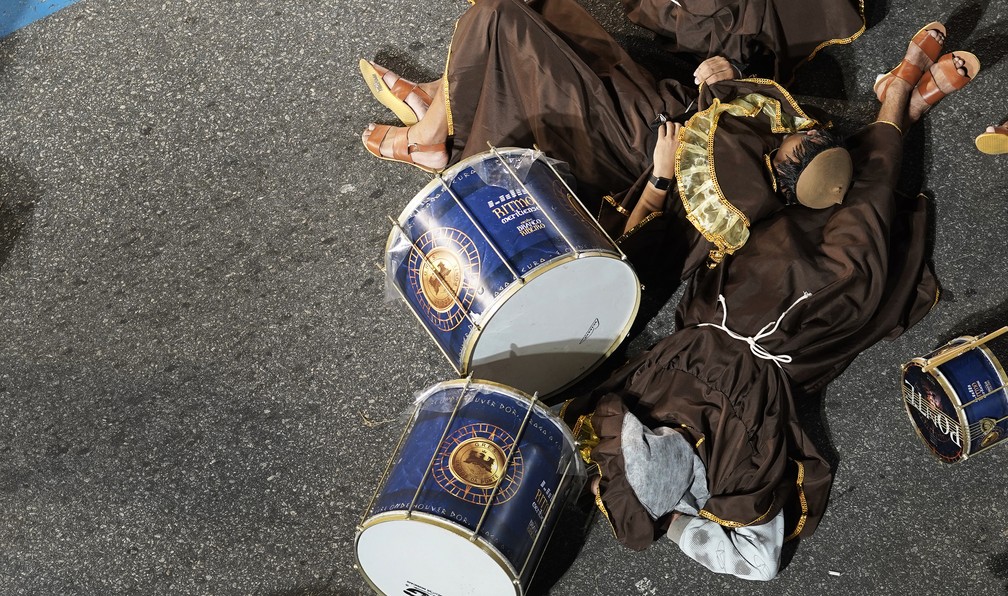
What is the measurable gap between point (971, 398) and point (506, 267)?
1.40 metres

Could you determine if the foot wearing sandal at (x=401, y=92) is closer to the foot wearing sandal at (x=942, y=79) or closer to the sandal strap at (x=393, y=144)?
the sandal strap at (x=393, y=144)

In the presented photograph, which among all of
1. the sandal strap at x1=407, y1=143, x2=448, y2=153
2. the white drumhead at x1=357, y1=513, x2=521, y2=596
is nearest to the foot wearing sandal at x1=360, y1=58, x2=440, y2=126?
the sandal strap at x1=407, y1=143, x2=448, y2=153

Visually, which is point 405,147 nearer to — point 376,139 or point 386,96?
point 376,139

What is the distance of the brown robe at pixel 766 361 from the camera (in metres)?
2.55

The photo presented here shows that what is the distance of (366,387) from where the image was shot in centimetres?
300

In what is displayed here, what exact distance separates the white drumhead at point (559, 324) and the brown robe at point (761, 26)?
103cm

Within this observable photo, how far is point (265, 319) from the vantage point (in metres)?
3.10

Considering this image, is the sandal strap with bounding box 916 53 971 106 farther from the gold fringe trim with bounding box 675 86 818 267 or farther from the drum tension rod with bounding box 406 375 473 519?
the drum tension rod with bounding box 406 375 473 519

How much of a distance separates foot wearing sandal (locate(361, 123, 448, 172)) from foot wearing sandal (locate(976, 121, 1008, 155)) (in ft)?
6.19

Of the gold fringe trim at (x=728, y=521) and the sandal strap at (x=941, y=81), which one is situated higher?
the sandal strap at (x=941, y=81)

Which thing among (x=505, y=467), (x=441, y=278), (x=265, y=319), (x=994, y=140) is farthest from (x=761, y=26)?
(x=265, y=319)

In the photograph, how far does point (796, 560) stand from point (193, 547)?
6.32ft

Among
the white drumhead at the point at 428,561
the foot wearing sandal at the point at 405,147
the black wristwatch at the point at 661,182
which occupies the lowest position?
the white drumhead at the point at 428,561

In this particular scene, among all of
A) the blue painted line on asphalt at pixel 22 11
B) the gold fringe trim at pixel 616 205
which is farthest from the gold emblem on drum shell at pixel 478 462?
the blue painted line on asphalt at pixel 22 11
